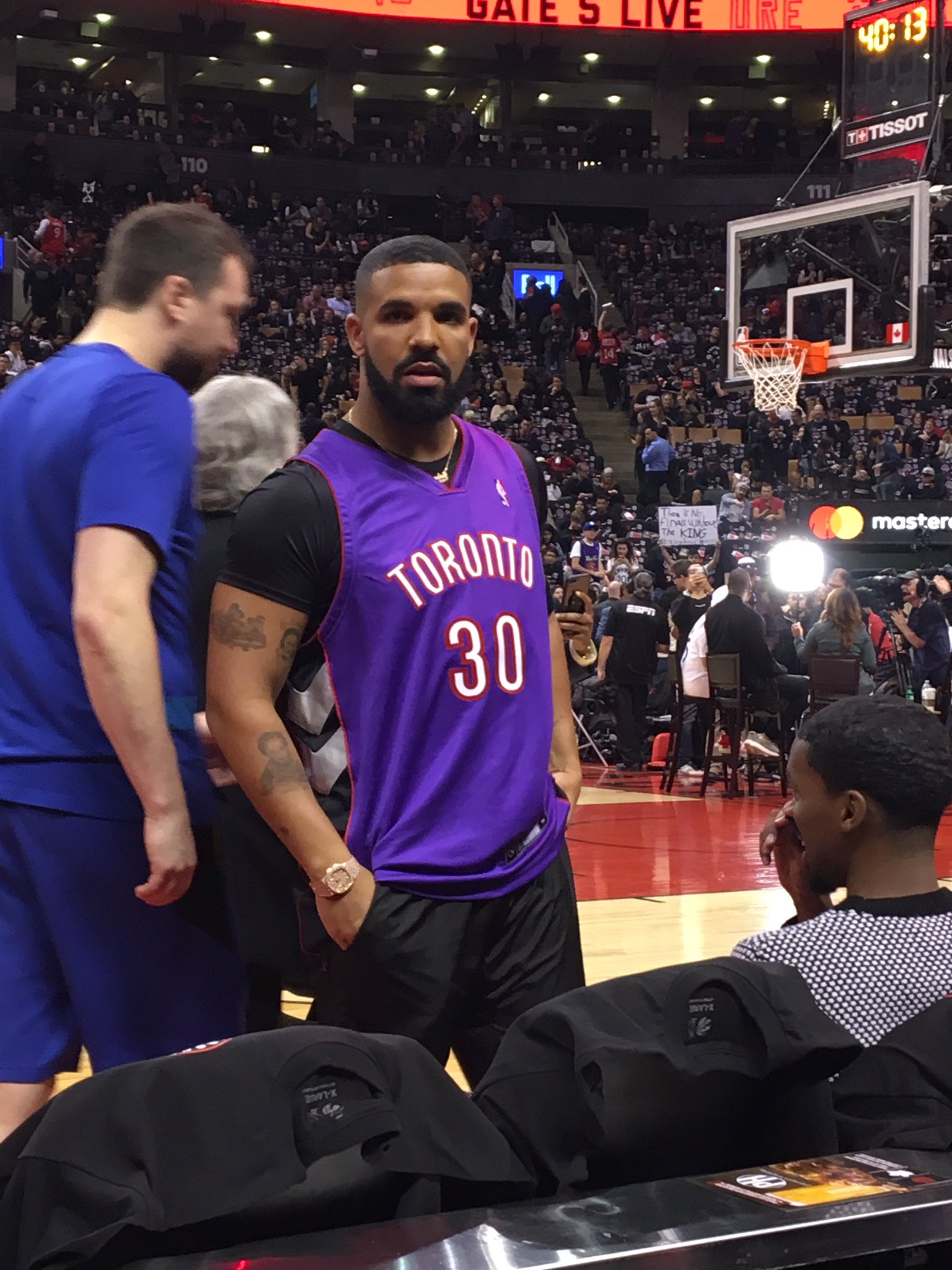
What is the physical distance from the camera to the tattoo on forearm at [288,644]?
2141 millimetres

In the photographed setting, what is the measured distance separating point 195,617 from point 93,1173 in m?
1.42

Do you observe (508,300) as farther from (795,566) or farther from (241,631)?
(241,631)

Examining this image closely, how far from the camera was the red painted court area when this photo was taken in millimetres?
6664

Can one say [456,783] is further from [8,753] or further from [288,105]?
[288,105]

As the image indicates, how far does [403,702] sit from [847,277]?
985cm

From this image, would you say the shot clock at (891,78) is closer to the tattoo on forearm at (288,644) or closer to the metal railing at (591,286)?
the tattoo on forearm at (288,644)

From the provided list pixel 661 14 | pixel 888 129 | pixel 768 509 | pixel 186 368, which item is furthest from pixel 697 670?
pixel 661 14

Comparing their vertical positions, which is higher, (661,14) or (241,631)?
(661,14)

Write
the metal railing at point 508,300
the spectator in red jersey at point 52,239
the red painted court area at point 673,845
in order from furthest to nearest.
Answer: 1. the metal railing at point 508,300
2. the spectator in red jersey at point 52,239
3. the red painted court area at point 673,845

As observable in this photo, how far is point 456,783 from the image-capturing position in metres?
2.16

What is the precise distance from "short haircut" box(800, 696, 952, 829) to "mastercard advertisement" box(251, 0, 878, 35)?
27.1 m

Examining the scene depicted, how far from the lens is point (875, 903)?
195cm

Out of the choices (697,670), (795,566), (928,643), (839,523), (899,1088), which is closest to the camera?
(899,1088)

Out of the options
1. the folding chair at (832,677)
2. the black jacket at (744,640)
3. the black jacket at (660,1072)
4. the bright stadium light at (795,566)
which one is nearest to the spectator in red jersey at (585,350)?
the bright stadium light at (795,566)
